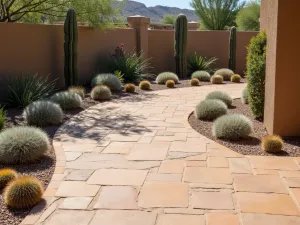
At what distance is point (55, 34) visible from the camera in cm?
1070

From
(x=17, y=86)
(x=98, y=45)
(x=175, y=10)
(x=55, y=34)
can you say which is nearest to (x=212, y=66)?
(x=98, y=45)

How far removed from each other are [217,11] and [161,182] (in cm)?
2334

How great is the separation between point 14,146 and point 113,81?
20.8 feet

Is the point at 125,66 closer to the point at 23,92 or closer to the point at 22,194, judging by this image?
the point at 23,92

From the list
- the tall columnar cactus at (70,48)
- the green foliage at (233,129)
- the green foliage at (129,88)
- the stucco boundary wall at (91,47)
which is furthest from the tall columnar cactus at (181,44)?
the green foliage at (233,129)

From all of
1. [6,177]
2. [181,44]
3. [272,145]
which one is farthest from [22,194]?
[181,44]

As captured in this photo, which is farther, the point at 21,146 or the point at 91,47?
the point at 91,47

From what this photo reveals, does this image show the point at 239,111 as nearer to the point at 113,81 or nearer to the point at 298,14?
the point at 298,14

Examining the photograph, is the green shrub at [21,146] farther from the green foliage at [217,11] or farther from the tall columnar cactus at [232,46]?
the green foliage at [217,11]

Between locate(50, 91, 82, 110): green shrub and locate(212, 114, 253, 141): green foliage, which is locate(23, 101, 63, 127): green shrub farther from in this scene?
locate(212, 114, 253, 141): green foliage

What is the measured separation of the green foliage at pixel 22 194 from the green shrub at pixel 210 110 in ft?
13.9

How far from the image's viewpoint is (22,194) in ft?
11.2

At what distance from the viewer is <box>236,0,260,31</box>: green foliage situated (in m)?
24.2

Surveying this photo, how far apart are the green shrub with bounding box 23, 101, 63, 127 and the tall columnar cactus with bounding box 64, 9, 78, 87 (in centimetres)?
377
